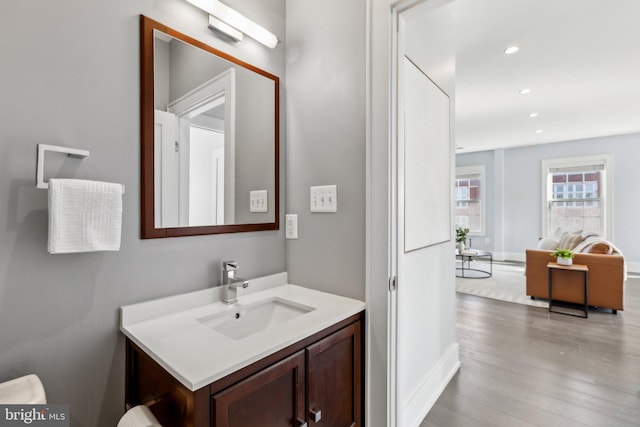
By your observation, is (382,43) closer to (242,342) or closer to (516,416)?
(242,342)

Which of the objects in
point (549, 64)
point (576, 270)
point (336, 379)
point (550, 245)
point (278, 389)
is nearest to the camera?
point (278, 389)

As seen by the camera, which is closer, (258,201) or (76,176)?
(76,176)

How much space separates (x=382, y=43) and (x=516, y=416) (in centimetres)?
210

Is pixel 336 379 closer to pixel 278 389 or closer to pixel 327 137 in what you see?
pixel 278 389

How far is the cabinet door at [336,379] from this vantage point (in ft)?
3.59

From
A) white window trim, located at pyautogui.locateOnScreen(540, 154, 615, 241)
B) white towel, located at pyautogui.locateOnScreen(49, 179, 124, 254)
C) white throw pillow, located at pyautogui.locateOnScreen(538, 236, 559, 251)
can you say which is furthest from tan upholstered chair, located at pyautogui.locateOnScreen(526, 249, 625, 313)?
white towel, located at pyautogui.locateOnScreen(49, 179, 124, 254)

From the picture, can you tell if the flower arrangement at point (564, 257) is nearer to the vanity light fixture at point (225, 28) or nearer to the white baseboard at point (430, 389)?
the white baseboard at point (430, 389)

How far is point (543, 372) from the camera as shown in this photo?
219cm

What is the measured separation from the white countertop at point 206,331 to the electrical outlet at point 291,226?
0.97ft

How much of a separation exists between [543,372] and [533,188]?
18.6 feet

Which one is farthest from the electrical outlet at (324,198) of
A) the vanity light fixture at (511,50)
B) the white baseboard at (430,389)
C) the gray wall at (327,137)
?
the vanity light fixture at (511,50)

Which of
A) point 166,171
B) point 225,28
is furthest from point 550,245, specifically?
point 166,171

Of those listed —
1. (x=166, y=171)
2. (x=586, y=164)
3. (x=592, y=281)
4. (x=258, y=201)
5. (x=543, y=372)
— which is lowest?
(x=543, y=372)

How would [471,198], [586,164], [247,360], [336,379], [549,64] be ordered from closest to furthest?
[247,360] < [336,379] < [549,64] < [586,164] < [471,198]
